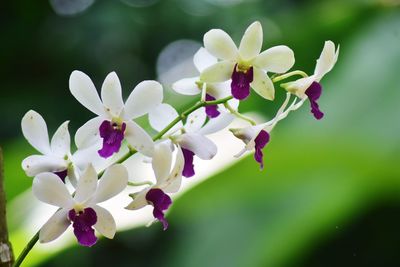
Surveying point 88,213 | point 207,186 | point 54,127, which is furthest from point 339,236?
point 88,213

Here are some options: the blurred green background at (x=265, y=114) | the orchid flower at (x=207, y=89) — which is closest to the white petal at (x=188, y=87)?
the orchid flower at (x=207, y=89)

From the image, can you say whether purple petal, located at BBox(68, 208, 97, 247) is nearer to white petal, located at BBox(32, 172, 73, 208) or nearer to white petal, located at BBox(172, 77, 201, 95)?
white petal, located at BBox(32, 172, 73, 208)

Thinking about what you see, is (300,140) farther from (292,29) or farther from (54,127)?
(54,127)

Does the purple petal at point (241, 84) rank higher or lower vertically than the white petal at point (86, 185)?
higher

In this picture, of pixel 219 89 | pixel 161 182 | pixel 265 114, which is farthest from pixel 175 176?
pixel 265 114

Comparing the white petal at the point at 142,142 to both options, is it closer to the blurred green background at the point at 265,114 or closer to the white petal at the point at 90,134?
the white petal at the point at 90,134

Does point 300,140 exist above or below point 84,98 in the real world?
below
